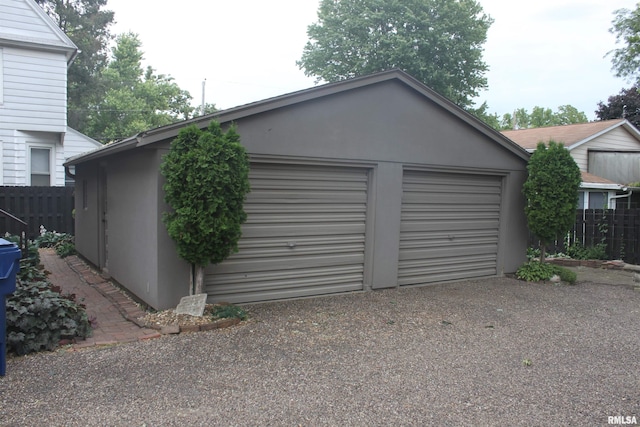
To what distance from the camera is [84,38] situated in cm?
2702

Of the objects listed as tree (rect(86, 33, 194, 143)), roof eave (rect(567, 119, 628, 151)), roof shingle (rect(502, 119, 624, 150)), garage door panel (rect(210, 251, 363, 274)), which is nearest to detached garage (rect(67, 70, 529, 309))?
garage door panel (rect(210, 251, 363, 274))

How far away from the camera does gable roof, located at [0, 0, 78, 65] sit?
12.3 metres

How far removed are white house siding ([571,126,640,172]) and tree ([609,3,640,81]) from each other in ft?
14.5

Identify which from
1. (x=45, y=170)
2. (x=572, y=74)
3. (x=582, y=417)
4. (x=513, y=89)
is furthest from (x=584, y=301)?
(x=513, y=89)

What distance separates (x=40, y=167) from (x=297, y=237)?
1054 centimetres

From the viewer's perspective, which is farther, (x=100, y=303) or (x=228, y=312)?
(x=100, y=303)

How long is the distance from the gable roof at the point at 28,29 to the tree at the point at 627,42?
2189cm

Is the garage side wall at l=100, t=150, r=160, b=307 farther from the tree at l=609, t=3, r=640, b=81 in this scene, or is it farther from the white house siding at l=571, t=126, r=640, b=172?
the tree at l=609, t=3, r=640, b=81

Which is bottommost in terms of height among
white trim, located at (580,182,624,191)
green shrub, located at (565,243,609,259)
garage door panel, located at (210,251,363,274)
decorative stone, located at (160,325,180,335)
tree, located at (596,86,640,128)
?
decorative stone, located at (160,325,180,335)

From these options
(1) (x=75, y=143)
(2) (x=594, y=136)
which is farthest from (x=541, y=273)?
(1) (x=75, y=143)

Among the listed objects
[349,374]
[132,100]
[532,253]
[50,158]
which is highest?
[132,100]

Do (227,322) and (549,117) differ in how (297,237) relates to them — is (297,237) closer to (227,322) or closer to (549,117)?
(227,322)

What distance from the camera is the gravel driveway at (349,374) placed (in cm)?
358

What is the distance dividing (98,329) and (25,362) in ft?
3.55
